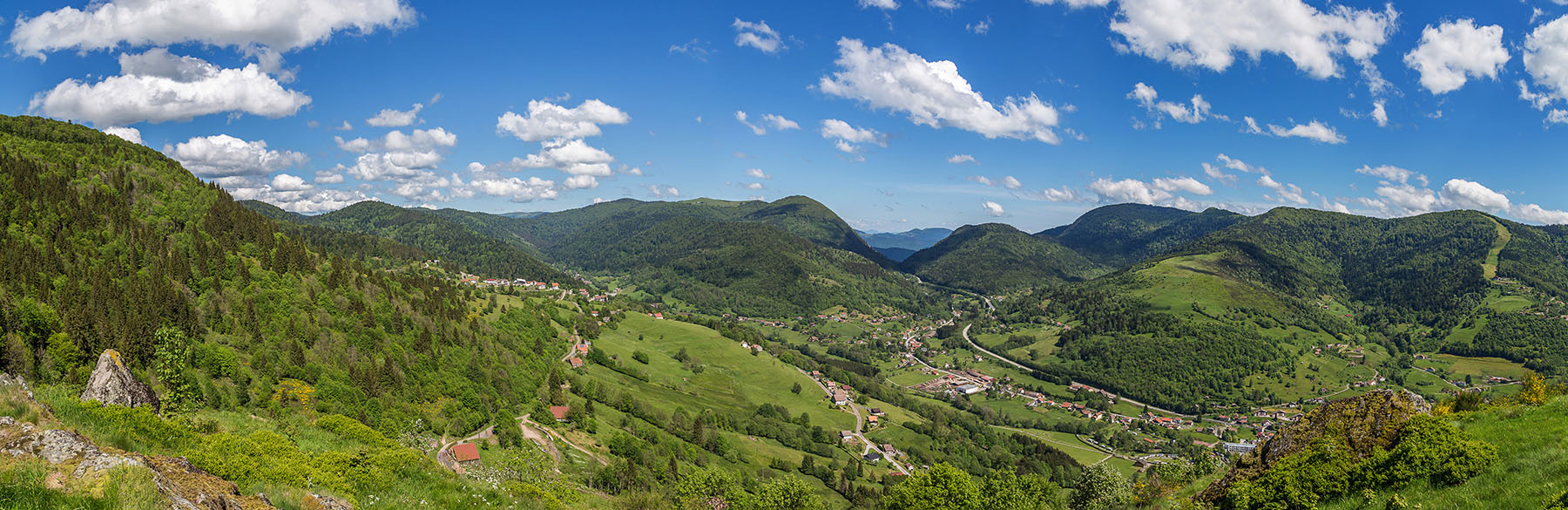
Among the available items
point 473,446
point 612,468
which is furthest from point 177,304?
point 612,468

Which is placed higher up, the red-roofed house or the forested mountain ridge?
the forested mountain ridge

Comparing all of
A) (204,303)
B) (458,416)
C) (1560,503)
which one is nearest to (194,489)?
(1560,503)

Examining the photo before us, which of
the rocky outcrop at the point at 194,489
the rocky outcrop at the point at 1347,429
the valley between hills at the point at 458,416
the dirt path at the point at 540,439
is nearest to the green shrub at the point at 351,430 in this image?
the valley between hills at the point at 458,416

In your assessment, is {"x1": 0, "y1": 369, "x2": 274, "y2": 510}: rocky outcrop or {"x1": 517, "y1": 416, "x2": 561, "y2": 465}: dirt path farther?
{"x1": 517, "y1": 416, "x2": 561, "y2": 465}: dirt path

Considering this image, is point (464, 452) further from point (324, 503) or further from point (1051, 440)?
point (1051, 440)

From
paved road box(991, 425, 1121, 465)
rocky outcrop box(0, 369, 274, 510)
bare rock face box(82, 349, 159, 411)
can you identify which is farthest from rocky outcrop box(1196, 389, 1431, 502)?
paved road box(991, 425, 1121, 465)

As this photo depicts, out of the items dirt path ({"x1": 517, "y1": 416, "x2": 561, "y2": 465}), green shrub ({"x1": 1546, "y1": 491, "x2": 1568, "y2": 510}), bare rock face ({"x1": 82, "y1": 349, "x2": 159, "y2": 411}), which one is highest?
green shrub ({"x1": 1546, "y1": 491, "x2": 1568, "y2": 510})

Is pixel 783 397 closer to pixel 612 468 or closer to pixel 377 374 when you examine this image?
pixel 612 468

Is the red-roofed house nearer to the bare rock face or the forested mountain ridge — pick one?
the forested mountain ridge
